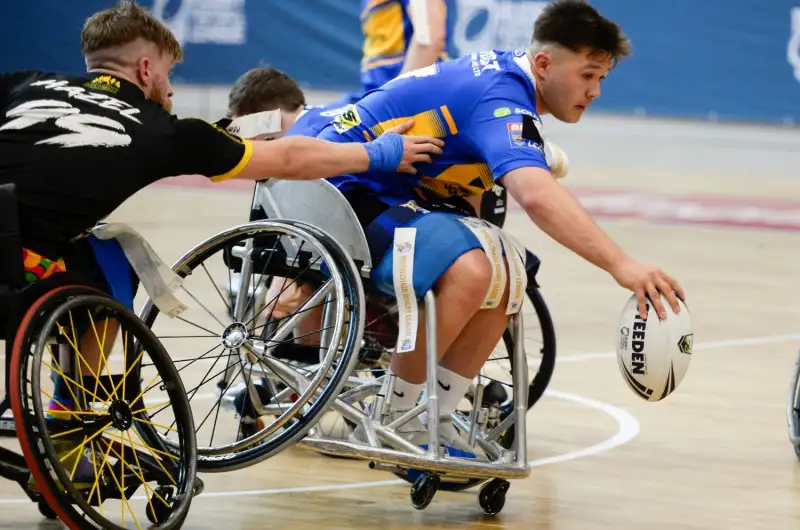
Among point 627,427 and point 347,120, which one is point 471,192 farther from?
point 627,427

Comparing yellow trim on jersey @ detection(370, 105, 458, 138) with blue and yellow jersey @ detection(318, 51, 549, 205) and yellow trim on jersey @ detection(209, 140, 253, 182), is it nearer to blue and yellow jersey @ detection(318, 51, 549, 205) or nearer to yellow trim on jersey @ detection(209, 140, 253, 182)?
blue and yellow jersey @ detection(318, 51, 549, 205)

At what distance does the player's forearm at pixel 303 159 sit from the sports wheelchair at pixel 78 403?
1.75ft

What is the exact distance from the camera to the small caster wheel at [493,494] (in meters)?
4.26

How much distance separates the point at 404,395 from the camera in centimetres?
423

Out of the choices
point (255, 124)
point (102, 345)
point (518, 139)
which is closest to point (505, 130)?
point (518, 139)

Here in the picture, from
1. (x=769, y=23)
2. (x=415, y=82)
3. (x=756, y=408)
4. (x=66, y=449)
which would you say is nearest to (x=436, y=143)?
(x=415, y=82)

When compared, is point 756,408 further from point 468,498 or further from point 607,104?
point 607,104

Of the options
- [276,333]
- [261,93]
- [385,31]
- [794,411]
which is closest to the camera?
[276,333]

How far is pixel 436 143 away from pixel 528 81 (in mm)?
323

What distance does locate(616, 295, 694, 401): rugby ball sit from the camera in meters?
3.87

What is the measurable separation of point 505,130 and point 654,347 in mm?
731

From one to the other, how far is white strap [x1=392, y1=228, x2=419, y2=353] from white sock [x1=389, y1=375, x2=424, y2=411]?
0.47ft

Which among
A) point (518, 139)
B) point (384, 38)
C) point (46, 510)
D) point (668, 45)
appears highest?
point (668, 45)

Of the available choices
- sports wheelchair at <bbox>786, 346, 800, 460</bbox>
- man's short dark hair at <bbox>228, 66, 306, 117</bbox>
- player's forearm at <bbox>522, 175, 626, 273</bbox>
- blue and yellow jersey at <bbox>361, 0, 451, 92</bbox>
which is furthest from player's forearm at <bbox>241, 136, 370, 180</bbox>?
blue and yellow jersey at <bbox>361, 0, 451, 92</bbox>
